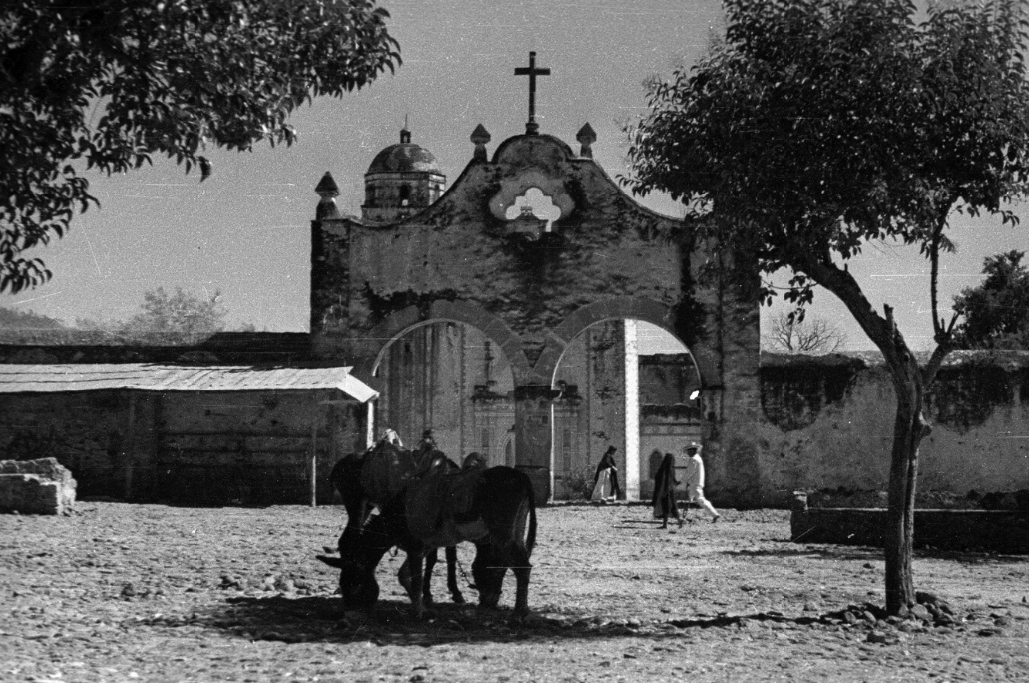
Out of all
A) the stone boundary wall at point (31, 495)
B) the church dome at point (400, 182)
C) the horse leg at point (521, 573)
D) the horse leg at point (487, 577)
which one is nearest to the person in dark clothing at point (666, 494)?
the stone boundary wall at point (31, 495)

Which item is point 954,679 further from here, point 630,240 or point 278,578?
point 630,240

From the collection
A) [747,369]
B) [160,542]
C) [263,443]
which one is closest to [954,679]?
[160,542]

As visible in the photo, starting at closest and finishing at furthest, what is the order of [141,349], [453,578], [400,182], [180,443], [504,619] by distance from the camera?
[504,619] < [453,578] < [180,443] < [141,349] < [400,182]

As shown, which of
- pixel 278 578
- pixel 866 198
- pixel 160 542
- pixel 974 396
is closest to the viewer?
pixel 866 198

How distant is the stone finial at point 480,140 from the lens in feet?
79.4

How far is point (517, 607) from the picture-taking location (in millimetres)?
9359

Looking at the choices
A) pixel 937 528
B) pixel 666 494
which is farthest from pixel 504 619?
pixel 666 494

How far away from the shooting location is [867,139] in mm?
10211

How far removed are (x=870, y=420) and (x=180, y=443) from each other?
39.5ft

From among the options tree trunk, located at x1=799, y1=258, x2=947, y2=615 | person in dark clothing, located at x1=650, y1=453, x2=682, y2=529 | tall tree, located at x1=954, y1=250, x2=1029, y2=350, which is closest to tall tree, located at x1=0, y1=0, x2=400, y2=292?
tree trunk, located at x1=799, y1=258, x2=947, y2=615

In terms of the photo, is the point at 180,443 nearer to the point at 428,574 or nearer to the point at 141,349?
the point at 141,349

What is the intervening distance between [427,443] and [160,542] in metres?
6.08

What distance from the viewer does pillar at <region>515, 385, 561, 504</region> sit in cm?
2339

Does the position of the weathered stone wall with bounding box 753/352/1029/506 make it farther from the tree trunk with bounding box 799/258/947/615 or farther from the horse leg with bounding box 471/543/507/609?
the horse leg with bounding box 471/543/507/609
